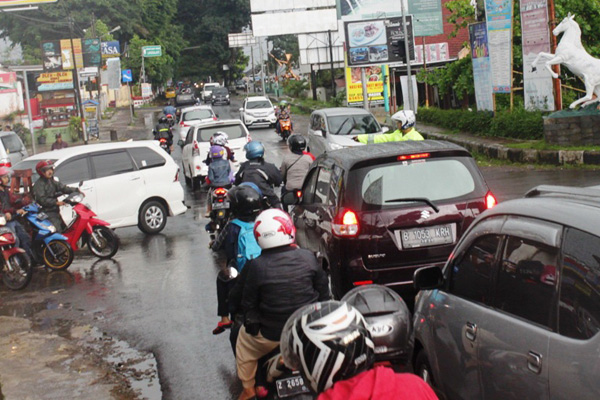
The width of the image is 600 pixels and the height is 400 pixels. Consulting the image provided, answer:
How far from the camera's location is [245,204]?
6.36m

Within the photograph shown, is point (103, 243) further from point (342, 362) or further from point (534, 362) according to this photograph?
point (342, 362)

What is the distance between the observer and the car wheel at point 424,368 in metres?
5.23

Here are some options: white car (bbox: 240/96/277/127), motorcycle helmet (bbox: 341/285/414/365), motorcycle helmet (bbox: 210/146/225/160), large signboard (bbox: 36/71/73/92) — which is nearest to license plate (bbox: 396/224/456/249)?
motorcycle helmet (bbox: 341/285/414/365)

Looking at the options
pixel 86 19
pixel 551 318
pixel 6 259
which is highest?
pixel 86 19

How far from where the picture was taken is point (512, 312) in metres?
4.10

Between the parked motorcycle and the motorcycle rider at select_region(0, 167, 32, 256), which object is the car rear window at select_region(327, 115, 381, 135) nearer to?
Result: the motorcycle rider at select_region(0, 167, 32, 256)

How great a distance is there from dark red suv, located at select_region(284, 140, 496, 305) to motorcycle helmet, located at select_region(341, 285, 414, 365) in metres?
1.74

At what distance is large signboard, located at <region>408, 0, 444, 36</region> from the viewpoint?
38.7 metres

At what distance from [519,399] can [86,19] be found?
70.0 meters

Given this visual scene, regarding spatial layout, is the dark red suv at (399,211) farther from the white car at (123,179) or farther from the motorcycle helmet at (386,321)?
the white car at (123,179)

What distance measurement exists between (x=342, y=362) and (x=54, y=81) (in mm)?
51026

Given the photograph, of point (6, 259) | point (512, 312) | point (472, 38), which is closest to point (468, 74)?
point (472, 38)

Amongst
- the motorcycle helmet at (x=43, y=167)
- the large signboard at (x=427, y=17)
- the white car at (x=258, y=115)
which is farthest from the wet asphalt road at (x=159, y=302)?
the white car at (x=258, y=115)

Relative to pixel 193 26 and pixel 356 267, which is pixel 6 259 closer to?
pixel 356 267
